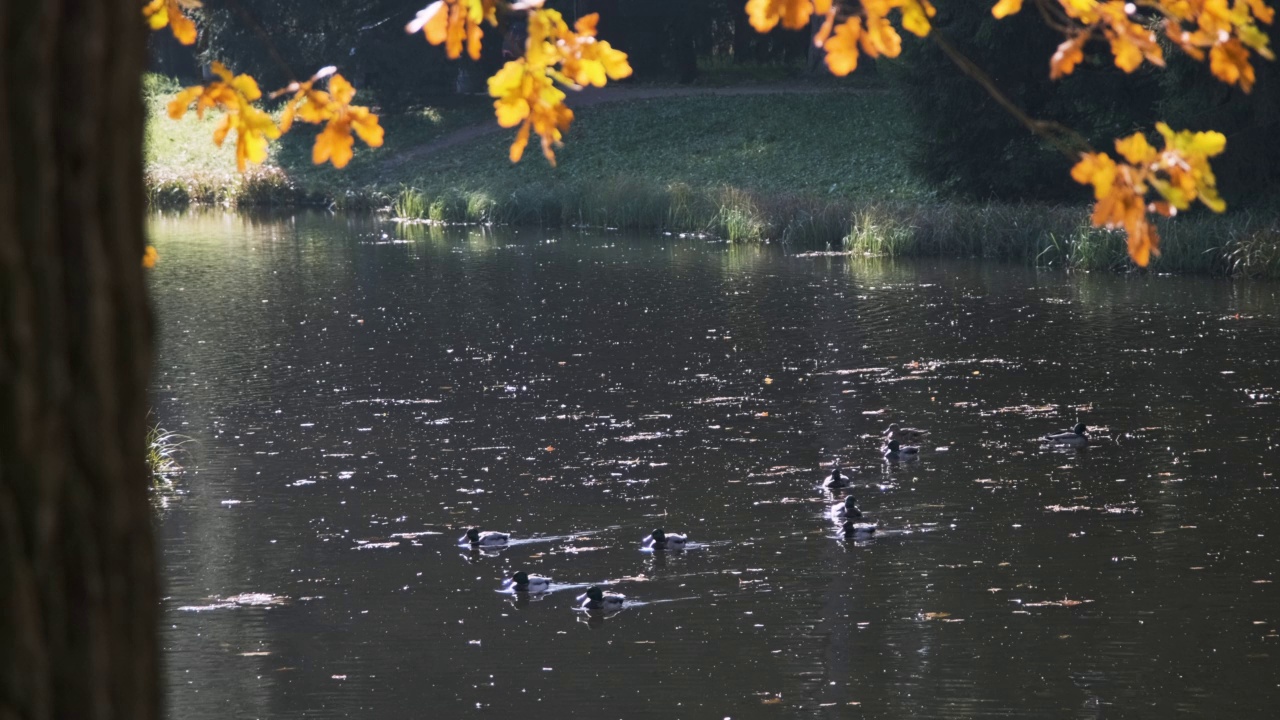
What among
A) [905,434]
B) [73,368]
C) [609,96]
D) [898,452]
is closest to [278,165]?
[609,96]

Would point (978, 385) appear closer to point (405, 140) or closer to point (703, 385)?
point (703, 385)

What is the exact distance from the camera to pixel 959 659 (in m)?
8.88

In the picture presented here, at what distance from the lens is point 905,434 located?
1442 centimetres

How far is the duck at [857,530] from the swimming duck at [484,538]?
2.36 metres

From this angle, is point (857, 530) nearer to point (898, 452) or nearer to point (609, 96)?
point (898, 452)

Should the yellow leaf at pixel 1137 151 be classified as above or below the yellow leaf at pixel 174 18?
below

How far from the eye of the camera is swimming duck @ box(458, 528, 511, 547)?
1110 cm

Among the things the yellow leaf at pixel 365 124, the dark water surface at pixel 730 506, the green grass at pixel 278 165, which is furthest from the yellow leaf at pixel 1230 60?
the green grass at pixel 278 165

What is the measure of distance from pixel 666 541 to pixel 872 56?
7.81 metres

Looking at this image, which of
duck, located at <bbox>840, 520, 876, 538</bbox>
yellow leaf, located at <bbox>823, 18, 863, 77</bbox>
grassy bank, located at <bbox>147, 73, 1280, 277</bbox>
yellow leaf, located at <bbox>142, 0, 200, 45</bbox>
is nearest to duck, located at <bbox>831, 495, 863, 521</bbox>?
duck, located at <bbox>840, 520, 876, 538</bbox>

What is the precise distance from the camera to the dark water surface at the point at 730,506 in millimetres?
8719

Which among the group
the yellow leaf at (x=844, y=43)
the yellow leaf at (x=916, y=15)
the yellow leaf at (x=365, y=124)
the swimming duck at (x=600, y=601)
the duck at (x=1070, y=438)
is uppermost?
the yellow leaf at (x=916, y=15)

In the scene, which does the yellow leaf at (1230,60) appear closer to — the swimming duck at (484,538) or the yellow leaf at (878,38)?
the yellow leaf at (878,38)

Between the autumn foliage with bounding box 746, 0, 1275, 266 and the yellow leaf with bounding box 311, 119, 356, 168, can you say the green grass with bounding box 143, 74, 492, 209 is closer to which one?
the yellow leaf with bounding box 311, 119, 356, 168
